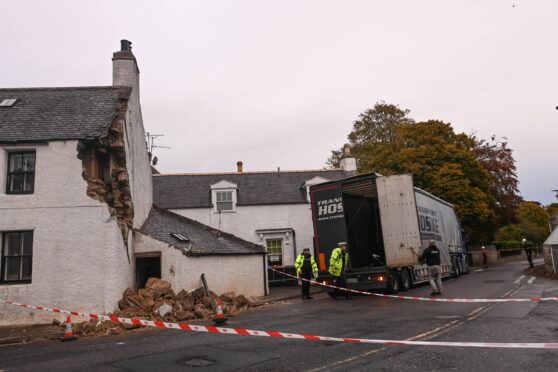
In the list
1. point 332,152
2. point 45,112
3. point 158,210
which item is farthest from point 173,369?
point 332,152

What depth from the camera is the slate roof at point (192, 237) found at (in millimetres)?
16344

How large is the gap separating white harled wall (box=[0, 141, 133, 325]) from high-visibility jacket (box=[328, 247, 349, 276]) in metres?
6.95

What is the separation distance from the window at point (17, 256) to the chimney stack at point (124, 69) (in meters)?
7.18

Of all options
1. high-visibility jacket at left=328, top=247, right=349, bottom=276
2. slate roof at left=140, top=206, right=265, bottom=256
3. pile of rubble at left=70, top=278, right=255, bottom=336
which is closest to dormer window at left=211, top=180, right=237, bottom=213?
slate roof at left=140, top=206, right=265, bottom=256

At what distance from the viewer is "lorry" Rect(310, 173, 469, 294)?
15.0 metres

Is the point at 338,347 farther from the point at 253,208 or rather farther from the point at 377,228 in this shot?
the point at 253,208

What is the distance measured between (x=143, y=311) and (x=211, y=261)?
3.79 meters

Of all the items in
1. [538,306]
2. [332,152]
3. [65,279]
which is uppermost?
[332,152]

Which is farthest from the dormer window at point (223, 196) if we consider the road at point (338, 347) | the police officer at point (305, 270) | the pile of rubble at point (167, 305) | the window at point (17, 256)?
the road at point (338, 347)

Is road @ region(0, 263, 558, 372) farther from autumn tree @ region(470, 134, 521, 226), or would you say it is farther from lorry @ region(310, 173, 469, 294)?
autumn tree @ region(470, 134, 521, 226)

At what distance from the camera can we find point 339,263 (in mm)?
14688

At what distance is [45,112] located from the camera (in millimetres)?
14930

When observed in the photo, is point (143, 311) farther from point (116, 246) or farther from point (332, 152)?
point (332, 152)

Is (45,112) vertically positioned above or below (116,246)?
above
